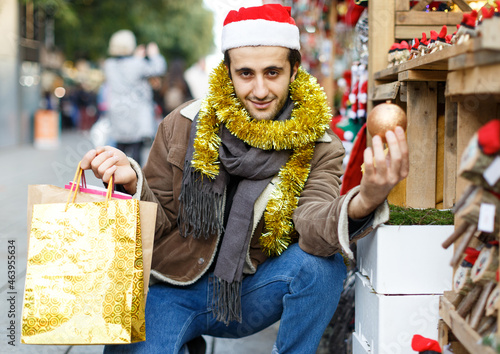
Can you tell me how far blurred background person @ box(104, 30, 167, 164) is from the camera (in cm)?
676

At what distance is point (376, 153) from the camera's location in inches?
63.9

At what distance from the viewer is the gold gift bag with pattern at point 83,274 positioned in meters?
1.86

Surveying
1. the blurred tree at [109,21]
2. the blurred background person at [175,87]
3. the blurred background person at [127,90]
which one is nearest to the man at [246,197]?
the blurred background person at [127,90]

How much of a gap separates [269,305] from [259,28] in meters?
1.05

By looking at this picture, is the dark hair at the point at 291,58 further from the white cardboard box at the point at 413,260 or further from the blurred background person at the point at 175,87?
the blurred background person at the point at 175,87

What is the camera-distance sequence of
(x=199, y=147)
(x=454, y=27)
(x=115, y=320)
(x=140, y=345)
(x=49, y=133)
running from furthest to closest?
(x=49, y=133) → (x=454, y=27) → (x=199, y=147) → (x=140, y=345) → (x=115, y=320)

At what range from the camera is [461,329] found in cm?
148

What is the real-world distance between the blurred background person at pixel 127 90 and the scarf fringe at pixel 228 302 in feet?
16.3

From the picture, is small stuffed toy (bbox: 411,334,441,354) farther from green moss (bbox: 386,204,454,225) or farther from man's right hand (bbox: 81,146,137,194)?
man's right hand (bbox: 81,146,137,194)

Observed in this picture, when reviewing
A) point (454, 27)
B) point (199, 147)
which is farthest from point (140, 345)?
point (454, 27)

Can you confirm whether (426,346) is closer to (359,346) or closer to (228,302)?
(359,346)

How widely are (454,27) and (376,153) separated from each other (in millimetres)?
1509

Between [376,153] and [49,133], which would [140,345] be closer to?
[376,153]

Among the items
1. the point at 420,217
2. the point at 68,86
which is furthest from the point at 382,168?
the point at 68,86
